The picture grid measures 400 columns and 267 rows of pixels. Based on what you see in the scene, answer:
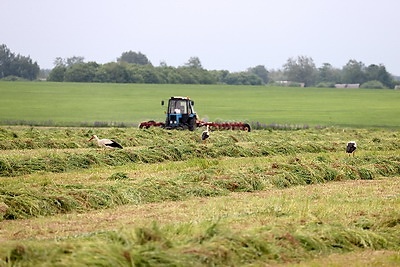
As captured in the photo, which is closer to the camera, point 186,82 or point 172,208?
point 172,208

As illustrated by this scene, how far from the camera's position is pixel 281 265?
1005 cm

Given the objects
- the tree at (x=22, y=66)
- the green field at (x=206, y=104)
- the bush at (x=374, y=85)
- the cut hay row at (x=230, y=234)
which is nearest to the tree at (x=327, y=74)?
the bush at (x=374, y=85)

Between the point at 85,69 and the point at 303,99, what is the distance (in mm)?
36577

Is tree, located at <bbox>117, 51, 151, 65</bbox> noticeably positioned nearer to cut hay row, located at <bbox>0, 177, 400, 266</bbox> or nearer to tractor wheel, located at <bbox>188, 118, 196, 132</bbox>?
tractor wheel, located at <bbox>188, 118, 196, 132</bbox>

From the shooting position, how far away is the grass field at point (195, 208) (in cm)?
962

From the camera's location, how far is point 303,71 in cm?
16638

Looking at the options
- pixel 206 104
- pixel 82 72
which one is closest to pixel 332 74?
pixel 82 72

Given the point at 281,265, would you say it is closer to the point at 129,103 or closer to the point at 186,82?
the point at 129,103

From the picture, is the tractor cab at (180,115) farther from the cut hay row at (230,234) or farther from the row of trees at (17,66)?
the row of trees at (17,66)

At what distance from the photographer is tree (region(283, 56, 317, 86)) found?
166m

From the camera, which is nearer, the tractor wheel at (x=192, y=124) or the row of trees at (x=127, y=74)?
the tractor wheel at (x=192, y=124)

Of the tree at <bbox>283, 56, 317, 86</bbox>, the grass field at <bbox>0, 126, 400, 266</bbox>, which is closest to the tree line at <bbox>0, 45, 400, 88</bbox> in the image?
the tree at <bbox>283, 56, 317, 86</bbox>

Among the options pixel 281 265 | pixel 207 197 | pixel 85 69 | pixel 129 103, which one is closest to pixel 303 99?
pixel 129 103

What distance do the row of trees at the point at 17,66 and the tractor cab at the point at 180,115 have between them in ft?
347
